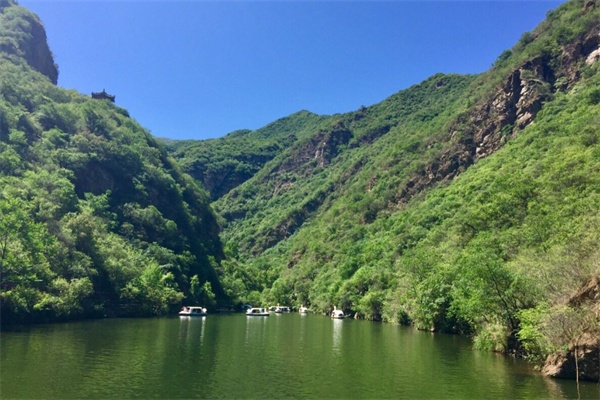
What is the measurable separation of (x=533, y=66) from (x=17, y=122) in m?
142

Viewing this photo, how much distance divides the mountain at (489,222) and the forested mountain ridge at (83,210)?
90.1ft

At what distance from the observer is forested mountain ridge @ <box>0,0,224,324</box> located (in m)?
58.8

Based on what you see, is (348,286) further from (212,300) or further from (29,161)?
(29,161)

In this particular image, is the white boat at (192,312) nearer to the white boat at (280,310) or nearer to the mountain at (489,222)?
the mountain at (489,222)

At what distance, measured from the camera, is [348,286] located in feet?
347

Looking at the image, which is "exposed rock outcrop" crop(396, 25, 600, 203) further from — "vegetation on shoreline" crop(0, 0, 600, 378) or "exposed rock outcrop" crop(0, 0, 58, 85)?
"exposed rock outcrop" crop(0, 0, 58, 85)

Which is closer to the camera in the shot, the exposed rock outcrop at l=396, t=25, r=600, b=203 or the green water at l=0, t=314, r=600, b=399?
the green water at l=0, t=314, r=600, b=399

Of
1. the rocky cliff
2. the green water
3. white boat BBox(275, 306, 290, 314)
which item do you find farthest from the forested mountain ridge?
the rocky cliff

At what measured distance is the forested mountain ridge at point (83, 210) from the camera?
58.8m

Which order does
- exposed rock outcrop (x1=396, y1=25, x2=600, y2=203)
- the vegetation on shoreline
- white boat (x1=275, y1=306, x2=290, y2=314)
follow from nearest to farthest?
the vegetation on shoreline, white boat (x1=275, y1=306, x2=290, y2=314), exposed rock outcrop (x1=396, y1=25, x2=600, y2=203)

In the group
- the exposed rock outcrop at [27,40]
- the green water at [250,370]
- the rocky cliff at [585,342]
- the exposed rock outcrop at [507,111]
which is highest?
the exposed rock outcrop at [27,40]

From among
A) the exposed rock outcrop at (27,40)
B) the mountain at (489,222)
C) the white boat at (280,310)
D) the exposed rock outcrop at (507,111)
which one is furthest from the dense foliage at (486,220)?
the exposed rock outcrop at (27,40)

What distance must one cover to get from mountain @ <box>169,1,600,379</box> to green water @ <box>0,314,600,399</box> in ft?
14.4

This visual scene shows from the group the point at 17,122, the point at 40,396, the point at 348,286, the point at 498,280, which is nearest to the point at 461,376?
the point at 498,280
